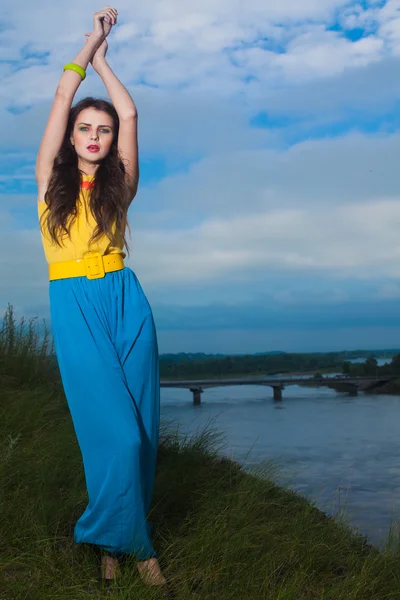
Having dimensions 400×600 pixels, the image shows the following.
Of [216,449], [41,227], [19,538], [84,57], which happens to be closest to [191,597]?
[19,538]

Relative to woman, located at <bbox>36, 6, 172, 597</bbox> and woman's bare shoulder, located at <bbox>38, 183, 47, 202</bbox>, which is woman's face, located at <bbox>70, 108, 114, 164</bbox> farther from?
woman's bare shoulder, located at <bbox>38, 183, 47, 202</bbox>

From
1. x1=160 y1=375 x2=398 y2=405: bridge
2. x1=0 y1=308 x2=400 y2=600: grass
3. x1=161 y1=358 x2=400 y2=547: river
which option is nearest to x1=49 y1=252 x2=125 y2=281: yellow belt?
x1=0 y1=308 x2=400 y2=600: grass

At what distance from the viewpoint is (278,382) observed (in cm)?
6506

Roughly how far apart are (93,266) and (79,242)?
0.13m

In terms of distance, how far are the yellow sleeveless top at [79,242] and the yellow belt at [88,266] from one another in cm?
2

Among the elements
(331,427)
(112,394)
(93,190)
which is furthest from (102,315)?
(331,427)

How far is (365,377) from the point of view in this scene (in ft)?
254

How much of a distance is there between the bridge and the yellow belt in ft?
142

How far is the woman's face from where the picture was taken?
10.7 ft

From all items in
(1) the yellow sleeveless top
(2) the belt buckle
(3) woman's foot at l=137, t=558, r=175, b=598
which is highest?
(1) the yellow sleeveless top

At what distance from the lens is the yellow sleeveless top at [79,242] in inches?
123

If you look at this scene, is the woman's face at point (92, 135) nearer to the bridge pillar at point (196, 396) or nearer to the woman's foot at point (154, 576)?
the woman's foot at point (154, 576)

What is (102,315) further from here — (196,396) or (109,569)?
(196,396)

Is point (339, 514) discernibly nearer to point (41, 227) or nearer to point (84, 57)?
point (41, 227)
